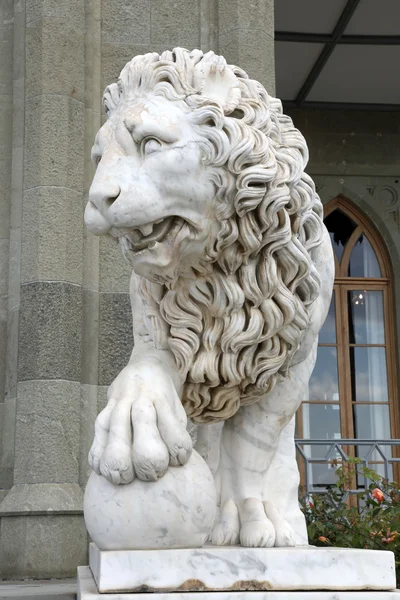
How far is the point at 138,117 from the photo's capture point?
1524 millimetres

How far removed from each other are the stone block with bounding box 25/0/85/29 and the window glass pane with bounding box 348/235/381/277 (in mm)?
5341

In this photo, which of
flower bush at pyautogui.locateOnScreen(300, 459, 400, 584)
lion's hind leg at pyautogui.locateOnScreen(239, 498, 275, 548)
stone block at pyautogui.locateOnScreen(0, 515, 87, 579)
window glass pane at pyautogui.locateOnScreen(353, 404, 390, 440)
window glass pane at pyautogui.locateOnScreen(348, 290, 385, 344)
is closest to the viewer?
lion's hind leg at pyautogui.locateOnScreen(239, 498, 275, 548)

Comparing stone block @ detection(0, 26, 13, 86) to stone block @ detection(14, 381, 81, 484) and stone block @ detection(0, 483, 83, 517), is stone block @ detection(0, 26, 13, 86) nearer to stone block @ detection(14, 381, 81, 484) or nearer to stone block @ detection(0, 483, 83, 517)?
stone block @ detection(14, 381, 81, 484)

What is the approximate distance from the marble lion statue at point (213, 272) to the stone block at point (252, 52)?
7.89 feet

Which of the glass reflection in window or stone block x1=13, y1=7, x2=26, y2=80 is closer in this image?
stone block x1=13, y1=7, x2=26, y2=80

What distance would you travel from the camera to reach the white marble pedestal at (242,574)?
144 centimetres

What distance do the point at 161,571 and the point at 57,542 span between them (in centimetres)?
224

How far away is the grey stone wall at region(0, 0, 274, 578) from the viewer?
364 centimetres

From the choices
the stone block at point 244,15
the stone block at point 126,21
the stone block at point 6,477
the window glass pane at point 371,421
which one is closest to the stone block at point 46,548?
the stone block at point 6,477

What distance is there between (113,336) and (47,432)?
537 mm

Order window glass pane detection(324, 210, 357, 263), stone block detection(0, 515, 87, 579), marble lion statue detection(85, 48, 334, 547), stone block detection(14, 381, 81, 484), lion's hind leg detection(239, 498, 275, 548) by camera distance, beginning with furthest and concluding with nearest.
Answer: window glass pane detection(324, 210, 357, 263), stone block detection(14, 381, 81, 484), stone block detection(0, 515, 87, 579), lion's hind leg detection(239, 498, 275, 548), marble lion statue detection(85, 48, 334, 547)

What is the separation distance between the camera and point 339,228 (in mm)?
8992

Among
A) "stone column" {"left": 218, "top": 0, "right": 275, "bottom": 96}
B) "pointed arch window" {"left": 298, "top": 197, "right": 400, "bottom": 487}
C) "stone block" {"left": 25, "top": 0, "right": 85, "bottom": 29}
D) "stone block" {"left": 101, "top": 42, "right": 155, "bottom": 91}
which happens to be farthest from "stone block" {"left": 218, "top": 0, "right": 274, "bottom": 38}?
"pointed arch window" {"left": 298, "top": 197, "right": 400, "bottom": 487}

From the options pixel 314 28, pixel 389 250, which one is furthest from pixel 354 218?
pixel 314 28
